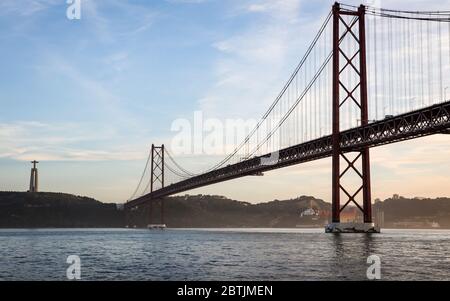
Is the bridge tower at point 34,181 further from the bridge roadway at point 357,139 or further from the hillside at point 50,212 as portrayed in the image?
the bridge roadway at point 357,139

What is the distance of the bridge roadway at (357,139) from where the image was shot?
51344 mm

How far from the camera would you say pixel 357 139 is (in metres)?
61.7

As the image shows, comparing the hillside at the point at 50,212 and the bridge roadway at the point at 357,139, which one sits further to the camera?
the hillside at the point at 50,212

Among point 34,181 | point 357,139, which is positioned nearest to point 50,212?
point 34,181

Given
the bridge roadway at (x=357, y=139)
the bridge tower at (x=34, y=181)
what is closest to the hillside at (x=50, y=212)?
the bridge tower at (x=34, y=181)

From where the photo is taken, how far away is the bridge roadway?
51344mm

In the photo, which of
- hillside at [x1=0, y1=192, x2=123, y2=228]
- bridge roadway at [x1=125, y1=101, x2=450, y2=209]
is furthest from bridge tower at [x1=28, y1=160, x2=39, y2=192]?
bridge roadway at [x1=125, y1=101, x2=450, y2=209]

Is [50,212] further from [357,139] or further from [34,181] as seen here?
[357,139]

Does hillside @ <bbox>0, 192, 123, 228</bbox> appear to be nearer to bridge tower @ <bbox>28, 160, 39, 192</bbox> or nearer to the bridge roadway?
bridge tower @ <bbox>28, 160, 39, 192</bbox>

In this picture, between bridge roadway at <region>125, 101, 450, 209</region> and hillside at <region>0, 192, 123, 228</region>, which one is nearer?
bridge roadway at <region>125, 101, 450, 209</region>
